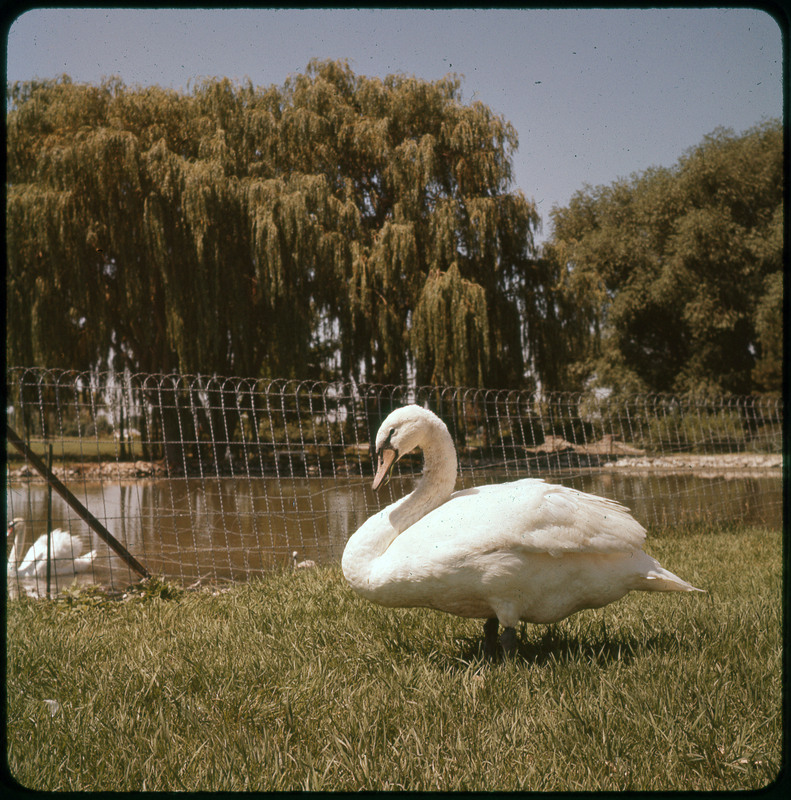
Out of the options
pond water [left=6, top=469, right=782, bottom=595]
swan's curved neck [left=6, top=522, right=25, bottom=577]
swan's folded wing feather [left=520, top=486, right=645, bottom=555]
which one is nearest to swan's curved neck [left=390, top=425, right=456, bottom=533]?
swan's folded wing feather [left=520, top=486, right=645, bottom=555]

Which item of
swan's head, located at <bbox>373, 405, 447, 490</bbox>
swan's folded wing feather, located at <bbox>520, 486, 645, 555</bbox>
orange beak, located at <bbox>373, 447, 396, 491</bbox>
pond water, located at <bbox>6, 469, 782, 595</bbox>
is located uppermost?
swan's head, located at <bbox>373, 405, 447, 490</bbox>

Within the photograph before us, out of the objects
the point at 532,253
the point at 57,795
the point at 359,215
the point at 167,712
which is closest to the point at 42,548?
the point at 167,712

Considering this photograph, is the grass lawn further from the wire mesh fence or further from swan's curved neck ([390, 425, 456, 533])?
the wire mesh fence

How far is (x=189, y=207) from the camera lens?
1462cm

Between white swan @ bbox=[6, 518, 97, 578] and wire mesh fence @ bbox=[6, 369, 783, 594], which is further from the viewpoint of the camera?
white swan @ bbox=[6, 518, 97, 578]

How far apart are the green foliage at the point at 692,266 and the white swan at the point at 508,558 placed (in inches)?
724

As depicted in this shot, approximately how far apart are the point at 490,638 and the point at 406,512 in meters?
0.65

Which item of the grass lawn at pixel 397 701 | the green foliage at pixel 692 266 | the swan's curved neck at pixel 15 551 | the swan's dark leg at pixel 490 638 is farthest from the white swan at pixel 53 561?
the green foliage at pixel 692 266

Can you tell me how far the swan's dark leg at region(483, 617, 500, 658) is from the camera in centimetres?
295

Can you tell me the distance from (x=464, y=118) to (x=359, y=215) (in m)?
3.06

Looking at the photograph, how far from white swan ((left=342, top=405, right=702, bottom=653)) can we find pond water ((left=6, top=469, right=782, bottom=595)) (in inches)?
82.8

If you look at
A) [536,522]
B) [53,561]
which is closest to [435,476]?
[536,522]

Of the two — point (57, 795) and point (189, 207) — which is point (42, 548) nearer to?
point (57, 795)

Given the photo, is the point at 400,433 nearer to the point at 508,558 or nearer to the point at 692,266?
the point at 508,558
